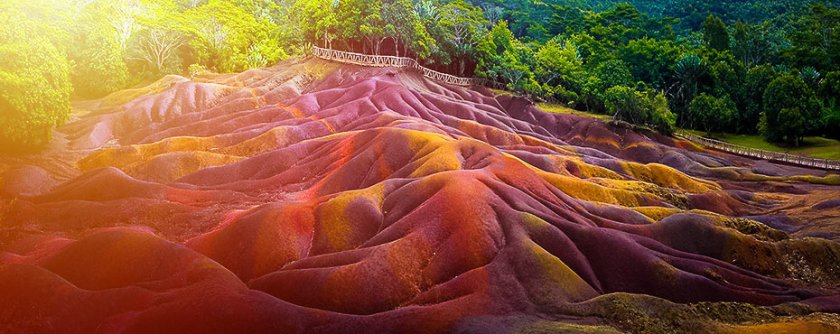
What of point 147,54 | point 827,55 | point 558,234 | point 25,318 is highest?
point 827,55

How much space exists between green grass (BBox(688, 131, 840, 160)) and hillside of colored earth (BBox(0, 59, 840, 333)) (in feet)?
54.7

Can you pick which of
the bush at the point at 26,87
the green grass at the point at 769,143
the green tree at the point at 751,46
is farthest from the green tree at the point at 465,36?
the bush at the point at 26,87

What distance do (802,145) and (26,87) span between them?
101m

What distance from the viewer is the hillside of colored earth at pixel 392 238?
103 ft

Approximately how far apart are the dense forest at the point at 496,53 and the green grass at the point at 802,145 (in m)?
1.89

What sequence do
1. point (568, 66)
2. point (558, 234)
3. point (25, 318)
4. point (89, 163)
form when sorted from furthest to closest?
point (568, 66), point (89, 163), point (558, 234), point (25, 318)

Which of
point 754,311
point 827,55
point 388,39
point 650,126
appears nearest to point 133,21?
point 388,39

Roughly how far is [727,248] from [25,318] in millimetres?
44702

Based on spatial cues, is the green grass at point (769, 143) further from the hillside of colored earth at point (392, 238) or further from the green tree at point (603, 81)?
the hillside of colored earth at point (392, 238)

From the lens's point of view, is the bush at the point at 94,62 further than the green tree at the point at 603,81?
No

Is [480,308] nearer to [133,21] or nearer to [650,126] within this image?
[650,126]

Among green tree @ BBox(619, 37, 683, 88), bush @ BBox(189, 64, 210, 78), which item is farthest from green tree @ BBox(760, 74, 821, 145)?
bush @ BBox(189, 64, 210, 78)

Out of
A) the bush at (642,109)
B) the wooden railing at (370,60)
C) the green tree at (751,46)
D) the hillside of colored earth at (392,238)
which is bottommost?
the hillside of colored earth at (392,238)

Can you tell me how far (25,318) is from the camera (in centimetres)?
2972
